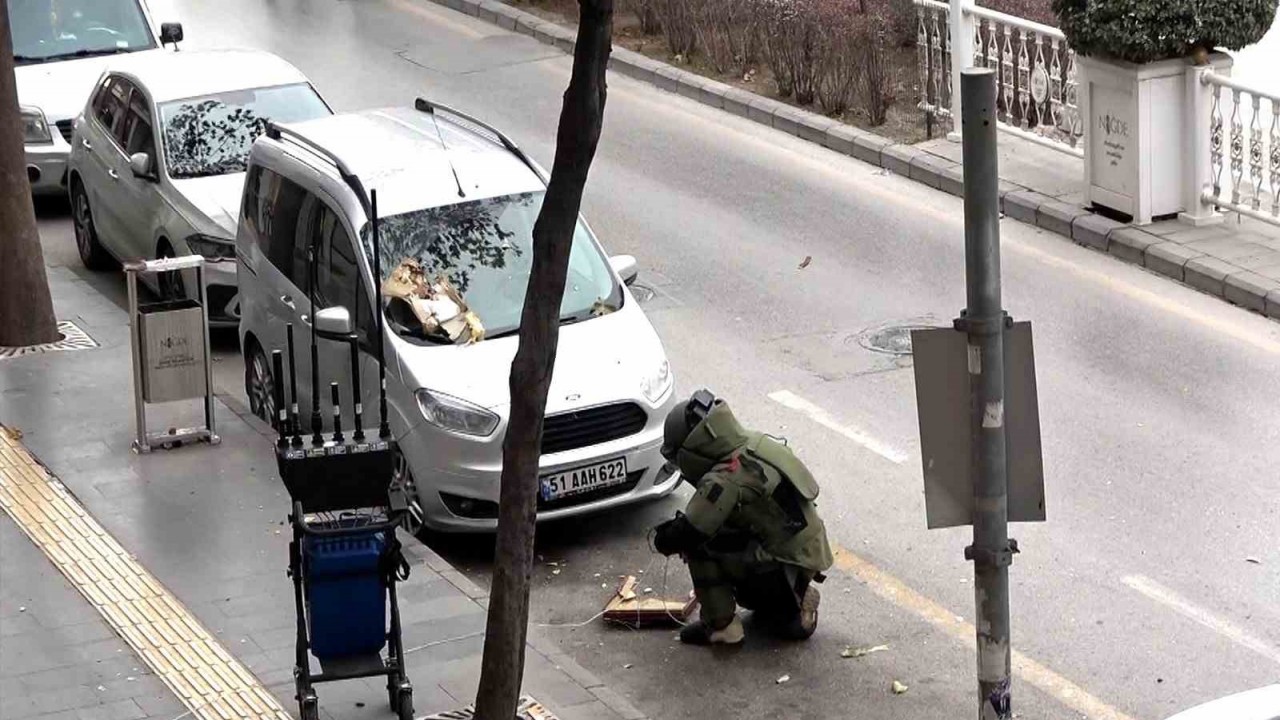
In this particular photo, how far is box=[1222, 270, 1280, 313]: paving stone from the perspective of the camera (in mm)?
13898

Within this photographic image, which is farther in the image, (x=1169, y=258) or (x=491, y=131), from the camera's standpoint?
(x=1169, y=258)

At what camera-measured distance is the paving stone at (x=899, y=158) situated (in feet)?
57.9

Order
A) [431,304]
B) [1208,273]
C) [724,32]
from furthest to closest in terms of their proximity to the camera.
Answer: [724,32] < [1208,273] < [431,304]

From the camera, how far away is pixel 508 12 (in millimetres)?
24219

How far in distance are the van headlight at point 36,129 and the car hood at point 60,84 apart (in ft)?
0.23

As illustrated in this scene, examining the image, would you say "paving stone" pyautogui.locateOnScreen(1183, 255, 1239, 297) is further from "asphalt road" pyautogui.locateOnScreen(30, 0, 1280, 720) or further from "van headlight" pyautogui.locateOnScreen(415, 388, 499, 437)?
"van headlight" pyautogui.locateOnScreen(415, 388, 499, 437)

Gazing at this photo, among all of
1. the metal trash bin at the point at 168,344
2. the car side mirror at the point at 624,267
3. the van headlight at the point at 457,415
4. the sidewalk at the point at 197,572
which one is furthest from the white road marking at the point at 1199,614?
the metal trash bin at the point at 168,344

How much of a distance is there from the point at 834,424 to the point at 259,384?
139 inches

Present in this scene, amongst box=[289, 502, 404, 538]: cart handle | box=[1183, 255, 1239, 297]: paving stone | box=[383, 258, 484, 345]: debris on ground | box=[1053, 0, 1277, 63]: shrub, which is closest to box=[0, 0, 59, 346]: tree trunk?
box=[383, 258, 484, 345]: debris on ground

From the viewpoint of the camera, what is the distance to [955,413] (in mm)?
6770

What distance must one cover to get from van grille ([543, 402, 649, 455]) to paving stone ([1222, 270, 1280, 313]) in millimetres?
5084

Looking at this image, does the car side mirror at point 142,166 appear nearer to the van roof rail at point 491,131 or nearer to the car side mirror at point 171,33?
the van roof rail at point 491,131

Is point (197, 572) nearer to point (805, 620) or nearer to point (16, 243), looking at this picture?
point (805, 620)

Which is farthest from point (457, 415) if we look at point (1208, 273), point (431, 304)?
point (1208, 273)
